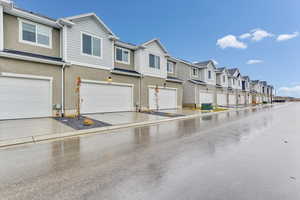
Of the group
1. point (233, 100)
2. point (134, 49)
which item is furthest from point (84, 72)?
point (233, 100)

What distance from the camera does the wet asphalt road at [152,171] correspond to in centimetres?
263

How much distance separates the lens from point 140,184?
2.89m

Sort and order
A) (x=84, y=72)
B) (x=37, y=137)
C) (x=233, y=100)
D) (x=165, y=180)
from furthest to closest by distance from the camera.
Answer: (x=233, y=100), (x=84, y=72), (x=37, y=137), (x=165, y=180)

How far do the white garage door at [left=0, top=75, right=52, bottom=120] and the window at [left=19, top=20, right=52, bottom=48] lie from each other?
9.40 feet

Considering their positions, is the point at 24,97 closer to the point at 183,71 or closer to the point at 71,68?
the point at 71,68

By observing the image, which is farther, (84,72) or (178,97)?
(178,97)

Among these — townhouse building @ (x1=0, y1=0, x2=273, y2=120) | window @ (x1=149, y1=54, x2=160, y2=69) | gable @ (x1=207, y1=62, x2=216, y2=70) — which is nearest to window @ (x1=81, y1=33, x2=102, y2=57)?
townhouse building @ (x1=0, y1=0, x2=273, y2=120)

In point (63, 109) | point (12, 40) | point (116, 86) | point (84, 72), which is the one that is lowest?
point (63, 109)

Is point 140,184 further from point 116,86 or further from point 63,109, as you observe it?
point 116,86

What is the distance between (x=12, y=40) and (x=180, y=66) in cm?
1976

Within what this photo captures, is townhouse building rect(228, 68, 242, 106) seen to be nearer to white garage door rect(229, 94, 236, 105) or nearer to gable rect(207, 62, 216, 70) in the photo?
white garage door rect(229, 94, 236, 105)

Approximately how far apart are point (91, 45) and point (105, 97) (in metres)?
4.59

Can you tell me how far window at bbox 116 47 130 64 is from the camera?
15.5 m

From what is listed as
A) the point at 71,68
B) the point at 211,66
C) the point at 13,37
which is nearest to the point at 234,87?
the point at 211,66
